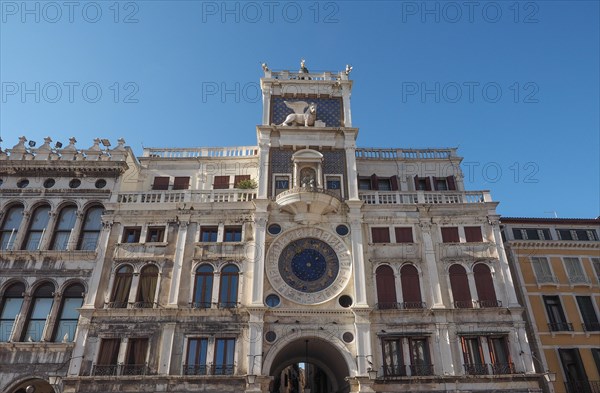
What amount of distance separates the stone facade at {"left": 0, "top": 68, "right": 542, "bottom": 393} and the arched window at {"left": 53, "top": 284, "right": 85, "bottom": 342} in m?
0.43

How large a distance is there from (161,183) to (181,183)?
5.34 ft

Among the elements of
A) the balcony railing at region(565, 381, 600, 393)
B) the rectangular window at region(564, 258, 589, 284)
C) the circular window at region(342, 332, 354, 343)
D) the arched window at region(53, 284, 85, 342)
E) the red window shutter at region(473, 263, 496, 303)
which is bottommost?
the balcony railing at region(565, 381, 600, 393)

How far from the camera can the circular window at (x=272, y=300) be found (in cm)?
2925

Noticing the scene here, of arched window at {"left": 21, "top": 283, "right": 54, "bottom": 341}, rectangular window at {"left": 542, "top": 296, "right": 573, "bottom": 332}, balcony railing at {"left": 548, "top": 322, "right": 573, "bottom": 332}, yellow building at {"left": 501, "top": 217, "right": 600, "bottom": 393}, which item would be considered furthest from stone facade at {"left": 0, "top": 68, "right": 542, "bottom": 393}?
Result: rectangular window at {"left": 542, "top": 296, "right": 573, "bottom": 332}

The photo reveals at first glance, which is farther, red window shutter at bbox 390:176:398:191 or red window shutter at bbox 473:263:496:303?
red window shutter at bbox 390:176:398:191

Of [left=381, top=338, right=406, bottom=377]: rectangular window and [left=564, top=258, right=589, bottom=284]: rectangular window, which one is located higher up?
[left=564, top=258, right=589, bottom=284]: rectangular window

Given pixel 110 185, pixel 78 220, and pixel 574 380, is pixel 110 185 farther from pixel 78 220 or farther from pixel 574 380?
pixel 574 380

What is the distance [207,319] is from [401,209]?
597 inches

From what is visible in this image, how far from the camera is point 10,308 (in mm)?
29391

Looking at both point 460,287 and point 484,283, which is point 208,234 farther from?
point 484,283

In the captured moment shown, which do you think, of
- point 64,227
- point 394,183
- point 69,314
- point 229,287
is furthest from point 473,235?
point 64,227

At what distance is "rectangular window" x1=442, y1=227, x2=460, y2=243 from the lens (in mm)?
31617

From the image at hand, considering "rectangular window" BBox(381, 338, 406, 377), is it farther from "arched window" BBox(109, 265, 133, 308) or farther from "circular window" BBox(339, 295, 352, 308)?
"arched window" BBox(109, 265, 133, 308)

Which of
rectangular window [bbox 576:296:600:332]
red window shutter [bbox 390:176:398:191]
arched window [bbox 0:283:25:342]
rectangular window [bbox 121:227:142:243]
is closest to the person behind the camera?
arched window [bbox 0:283:25:342]
